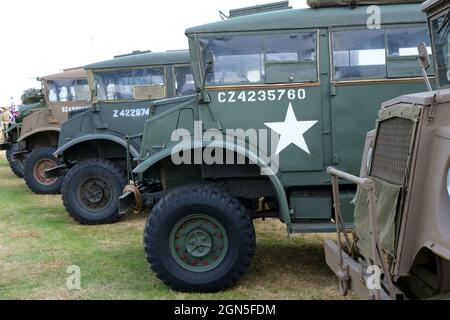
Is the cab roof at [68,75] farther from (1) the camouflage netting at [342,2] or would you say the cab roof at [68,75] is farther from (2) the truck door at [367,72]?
(2) the truck door at [367,72]

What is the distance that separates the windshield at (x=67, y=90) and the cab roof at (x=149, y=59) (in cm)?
304

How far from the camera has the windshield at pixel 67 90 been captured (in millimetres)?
11844

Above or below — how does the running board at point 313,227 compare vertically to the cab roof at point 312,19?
below

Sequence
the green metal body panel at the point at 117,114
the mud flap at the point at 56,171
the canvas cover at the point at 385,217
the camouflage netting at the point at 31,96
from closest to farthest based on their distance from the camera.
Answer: the canvas cover at the point at 385,217 < the green metal body panel at the point at 117,114 < the mud flap at the point at 56,171 < the camouflage netting at the point at 31,96

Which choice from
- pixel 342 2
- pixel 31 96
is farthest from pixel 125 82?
pixel 31 96

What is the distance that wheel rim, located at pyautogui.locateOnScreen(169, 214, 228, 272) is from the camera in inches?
187

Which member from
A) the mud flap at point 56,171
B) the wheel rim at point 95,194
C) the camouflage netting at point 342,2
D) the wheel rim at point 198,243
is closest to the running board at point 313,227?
the wheel rim at point 198,243

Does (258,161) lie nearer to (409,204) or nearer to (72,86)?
(409,204)

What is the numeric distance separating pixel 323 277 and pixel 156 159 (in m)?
1.86

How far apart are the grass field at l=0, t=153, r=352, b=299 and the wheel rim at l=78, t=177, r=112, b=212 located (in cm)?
35

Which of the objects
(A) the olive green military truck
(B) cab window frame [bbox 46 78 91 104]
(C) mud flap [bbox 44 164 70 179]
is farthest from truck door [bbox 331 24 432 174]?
(B) cab window frame [bbox 46 78 91 104]

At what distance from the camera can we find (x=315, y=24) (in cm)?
495
